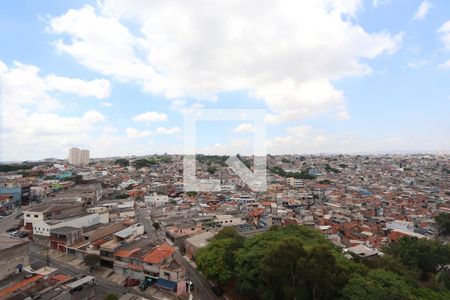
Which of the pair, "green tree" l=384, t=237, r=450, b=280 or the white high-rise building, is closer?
"green tree" l=384, t=237, r=450, b=280

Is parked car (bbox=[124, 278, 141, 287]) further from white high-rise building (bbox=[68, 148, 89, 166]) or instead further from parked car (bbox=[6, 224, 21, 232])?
white high-rise building (bbox=[68, 148, 89, 166])

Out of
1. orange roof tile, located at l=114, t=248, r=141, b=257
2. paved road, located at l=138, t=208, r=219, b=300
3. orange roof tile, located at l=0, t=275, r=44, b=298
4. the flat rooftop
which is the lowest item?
paved road, located at l=138, t=208, r=219, b=300

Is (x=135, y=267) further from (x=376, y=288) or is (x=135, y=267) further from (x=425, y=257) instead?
(x=425, y=257)

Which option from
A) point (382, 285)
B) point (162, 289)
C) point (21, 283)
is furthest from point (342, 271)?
point (21, 283)

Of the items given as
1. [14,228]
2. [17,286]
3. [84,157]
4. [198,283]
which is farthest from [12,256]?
[84,157]

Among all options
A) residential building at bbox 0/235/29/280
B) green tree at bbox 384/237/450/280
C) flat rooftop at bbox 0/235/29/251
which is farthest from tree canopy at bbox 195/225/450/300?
flat rooftop at bbox 0/235/29/251

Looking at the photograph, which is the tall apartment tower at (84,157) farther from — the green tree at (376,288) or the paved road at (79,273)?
the green tree at (376,288)

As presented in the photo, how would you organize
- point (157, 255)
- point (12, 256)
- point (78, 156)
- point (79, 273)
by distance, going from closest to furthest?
1. point (12, 256)
2. point (157, 255)
3. point (79, 273)
4. point (78, 156)
